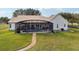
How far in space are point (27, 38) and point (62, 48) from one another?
344 millimetres

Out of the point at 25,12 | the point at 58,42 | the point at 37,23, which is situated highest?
the point at 25,12

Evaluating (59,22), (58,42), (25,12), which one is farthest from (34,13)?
(58,42)

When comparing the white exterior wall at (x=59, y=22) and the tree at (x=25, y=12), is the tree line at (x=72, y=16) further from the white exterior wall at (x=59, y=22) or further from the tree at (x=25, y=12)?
the tree at (x=25, y=12)

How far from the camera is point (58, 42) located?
271 cm

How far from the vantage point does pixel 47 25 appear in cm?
271

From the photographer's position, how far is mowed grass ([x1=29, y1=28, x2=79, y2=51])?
269 centimetres

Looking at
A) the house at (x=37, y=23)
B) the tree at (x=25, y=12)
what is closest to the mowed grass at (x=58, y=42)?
the house at (x=37, y=23)

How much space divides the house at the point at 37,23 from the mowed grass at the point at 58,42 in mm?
73

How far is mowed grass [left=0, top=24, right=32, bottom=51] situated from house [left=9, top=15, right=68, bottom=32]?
6 cm

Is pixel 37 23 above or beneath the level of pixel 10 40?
above

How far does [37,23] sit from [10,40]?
0.30 meters

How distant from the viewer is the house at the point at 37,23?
8.85ft

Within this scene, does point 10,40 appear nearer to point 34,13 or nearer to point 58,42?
point 34,13

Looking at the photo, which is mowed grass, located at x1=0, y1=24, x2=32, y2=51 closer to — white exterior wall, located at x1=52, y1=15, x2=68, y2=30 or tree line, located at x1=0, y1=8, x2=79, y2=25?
tree line, located at x1=0, y1=8, x2=79, y2=25
